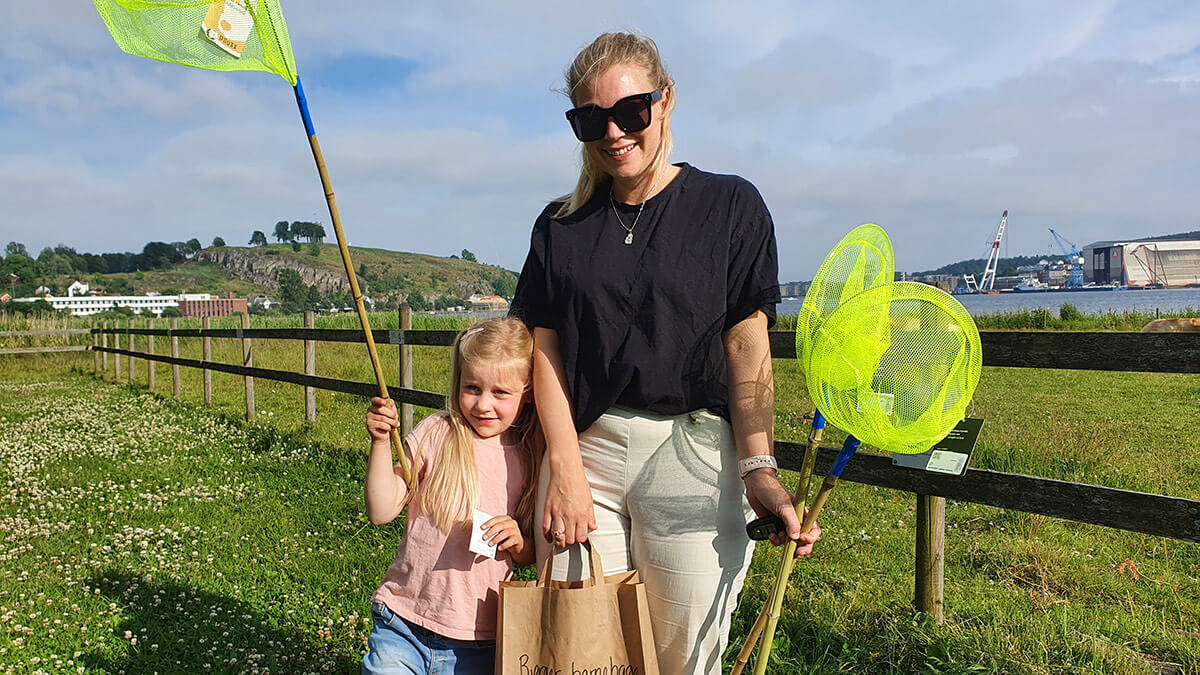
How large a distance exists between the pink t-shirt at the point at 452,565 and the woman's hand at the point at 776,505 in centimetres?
77

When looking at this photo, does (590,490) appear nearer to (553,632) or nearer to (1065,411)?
(553,632)

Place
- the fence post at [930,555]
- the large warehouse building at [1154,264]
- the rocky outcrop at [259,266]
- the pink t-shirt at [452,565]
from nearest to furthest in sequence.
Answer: the pink t-shirt at [452,565]
the fence post at [930,555]
the large warehouse building at [1154,264]
the rocky outcrop at [259,266]

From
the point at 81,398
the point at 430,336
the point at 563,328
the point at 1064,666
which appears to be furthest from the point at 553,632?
the point at 81,398

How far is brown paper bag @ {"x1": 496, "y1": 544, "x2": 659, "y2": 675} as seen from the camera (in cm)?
182

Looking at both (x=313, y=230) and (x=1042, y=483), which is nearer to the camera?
(x=1042, y=483)

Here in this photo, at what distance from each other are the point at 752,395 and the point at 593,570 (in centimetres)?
55

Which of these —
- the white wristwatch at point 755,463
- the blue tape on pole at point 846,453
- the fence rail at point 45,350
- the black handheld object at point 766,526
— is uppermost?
the blue tape on pole at point 846,453

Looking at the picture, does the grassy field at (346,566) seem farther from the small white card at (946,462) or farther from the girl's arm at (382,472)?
the girl's arm at (382,472)

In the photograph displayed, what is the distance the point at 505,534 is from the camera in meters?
2.19

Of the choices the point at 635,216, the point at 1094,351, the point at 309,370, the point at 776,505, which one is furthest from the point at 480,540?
the point at 309,370

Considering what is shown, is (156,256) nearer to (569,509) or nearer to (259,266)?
(259,266)

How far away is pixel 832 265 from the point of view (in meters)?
1.77

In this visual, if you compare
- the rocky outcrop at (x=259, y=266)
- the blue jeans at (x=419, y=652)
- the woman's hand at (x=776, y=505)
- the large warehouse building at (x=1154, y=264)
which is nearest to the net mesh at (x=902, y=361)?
the woman's hand at (x=776, y=505)

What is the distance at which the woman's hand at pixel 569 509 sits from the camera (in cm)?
186
